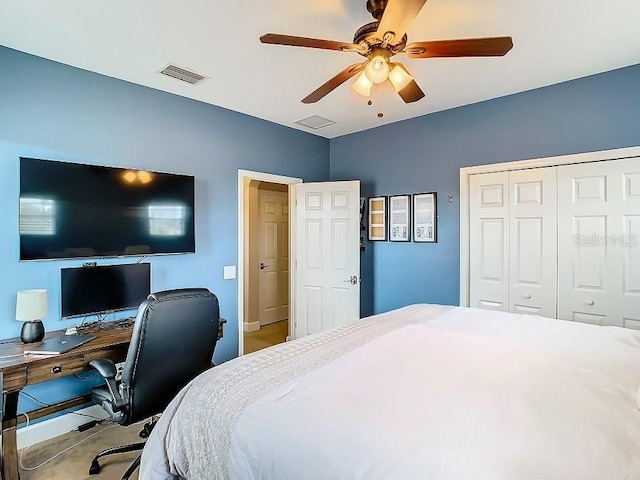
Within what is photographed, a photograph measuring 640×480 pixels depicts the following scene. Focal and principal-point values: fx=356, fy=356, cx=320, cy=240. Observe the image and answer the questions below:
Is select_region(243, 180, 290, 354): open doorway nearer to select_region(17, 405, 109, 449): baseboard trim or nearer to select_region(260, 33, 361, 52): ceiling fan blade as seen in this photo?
select_region(17, 405, 109, 449): baseboard trim

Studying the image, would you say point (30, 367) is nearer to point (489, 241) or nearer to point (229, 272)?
point (229, 272)

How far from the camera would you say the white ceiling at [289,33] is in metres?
1.94

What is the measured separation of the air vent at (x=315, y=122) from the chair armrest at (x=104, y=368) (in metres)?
2.86

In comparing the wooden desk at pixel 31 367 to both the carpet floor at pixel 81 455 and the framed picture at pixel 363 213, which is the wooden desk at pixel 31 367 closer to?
the carpet floor at pixel 81 455

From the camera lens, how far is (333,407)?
3.55 feet

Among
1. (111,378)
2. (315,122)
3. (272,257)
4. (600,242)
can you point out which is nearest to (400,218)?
(315,122)

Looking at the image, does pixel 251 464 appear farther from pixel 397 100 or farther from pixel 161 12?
pixel 397 100

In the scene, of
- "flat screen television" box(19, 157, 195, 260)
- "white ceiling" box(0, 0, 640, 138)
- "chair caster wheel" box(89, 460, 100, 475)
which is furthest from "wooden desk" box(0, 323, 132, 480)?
"white ceiling" box(0, 0, 640, 138)

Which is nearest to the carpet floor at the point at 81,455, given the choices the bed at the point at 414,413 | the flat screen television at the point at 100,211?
the bed at the point at 414,413

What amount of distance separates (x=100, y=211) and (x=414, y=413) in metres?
2.60

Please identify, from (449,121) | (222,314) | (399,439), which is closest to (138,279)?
(222,314)

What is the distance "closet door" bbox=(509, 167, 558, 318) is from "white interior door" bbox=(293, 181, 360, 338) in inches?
59.3

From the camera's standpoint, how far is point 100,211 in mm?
2645

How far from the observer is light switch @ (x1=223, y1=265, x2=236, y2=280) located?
3.53 metres
